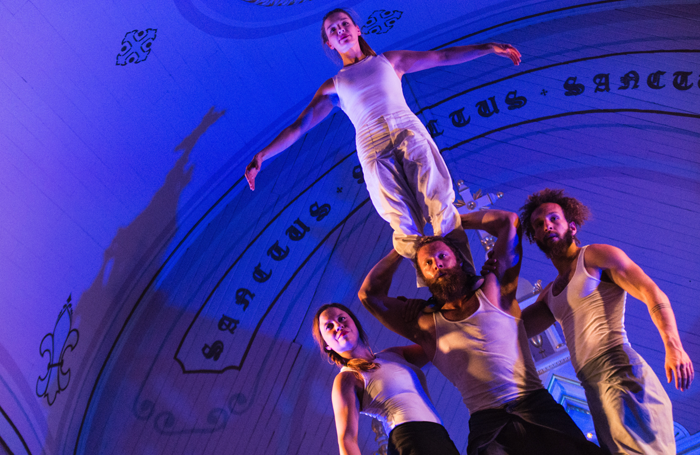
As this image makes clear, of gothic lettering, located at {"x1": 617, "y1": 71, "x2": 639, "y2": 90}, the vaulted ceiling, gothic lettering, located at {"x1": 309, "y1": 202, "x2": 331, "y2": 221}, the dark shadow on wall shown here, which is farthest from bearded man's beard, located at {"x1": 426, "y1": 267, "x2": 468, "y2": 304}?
gothic lettering, located at {"x1": 617, "y1": 71, "x2": 639, "y2": 90}

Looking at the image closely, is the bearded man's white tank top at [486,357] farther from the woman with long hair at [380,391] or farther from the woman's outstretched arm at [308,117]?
the woman's outstretched arm at [308,117]

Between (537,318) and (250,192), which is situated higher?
(250,192)

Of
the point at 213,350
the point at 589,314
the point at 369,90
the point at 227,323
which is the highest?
the point at 369,90

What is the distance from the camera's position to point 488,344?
220 cm

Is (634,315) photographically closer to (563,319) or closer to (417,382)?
(563,319)

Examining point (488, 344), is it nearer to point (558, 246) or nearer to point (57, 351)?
point (558, 246)

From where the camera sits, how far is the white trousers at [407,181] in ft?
8.05

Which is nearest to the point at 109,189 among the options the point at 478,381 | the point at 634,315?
the point at 478,381

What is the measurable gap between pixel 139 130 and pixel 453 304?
2.49 meters

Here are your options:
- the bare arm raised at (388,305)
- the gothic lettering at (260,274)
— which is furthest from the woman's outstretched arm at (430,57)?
the gothic lettering at (260,274)

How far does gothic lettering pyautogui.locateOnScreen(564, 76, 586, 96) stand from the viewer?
4102mm

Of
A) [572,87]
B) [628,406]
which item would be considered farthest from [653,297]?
[572,87]

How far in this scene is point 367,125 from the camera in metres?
2.68

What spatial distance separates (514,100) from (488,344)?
260 centimetres
